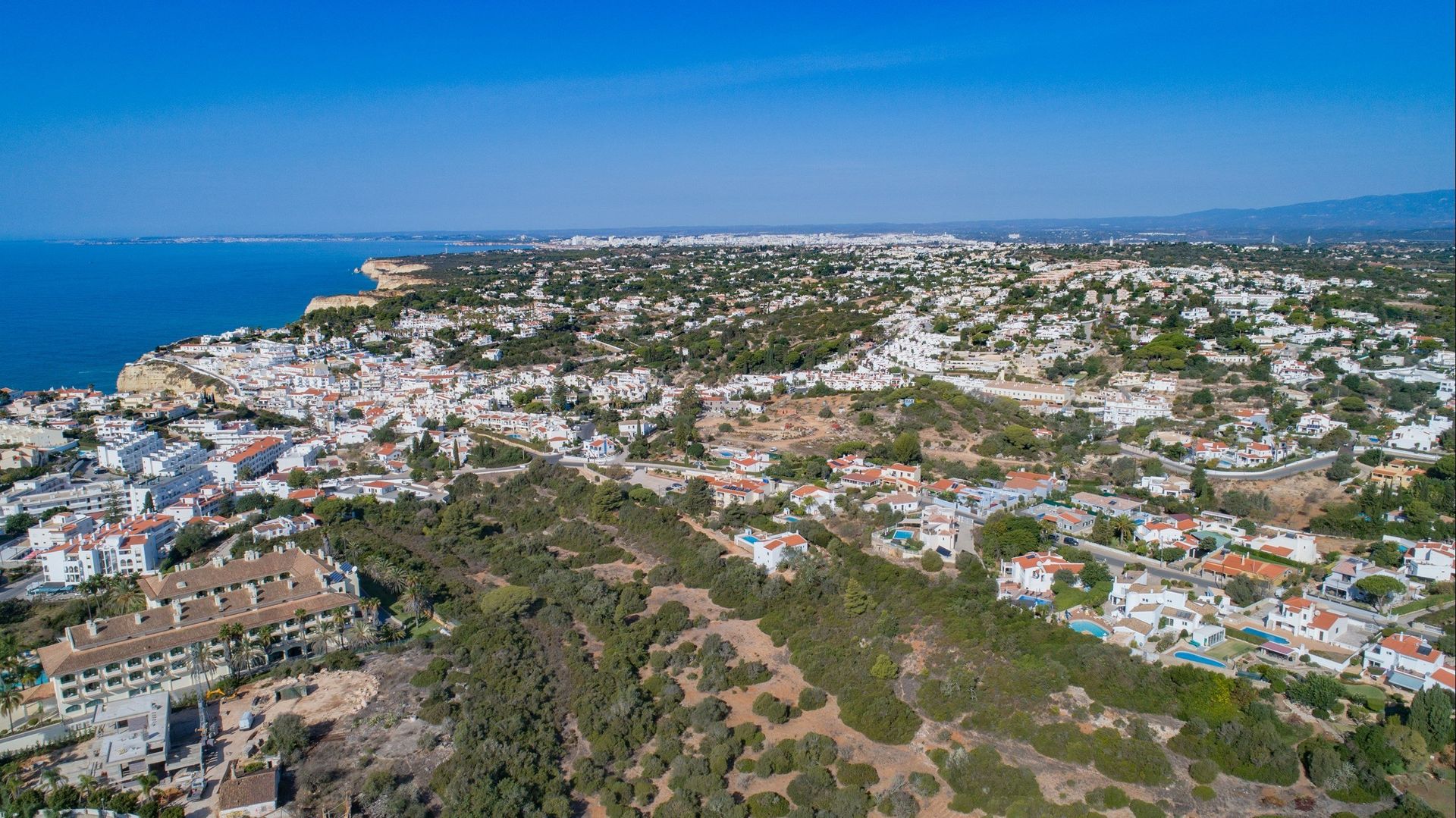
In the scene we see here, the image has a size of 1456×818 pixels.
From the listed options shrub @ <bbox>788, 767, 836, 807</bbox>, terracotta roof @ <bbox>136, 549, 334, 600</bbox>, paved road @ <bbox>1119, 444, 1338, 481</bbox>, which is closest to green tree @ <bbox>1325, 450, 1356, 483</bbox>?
paved road @ <bbox>1119, 444, 1338, 481</bbox>

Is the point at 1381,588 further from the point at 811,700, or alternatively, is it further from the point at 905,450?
the point at 905,450

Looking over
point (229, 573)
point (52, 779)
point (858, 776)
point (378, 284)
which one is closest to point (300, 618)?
point (229, 573)

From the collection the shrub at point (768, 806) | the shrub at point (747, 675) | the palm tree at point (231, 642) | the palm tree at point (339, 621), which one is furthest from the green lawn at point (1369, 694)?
the palm tree at point (231, 642)

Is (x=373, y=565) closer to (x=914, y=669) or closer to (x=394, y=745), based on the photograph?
(x=394, y=745)

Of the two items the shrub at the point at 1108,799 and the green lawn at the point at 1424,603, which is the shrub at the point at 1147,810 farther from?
the green lawn at the point at 1424,603

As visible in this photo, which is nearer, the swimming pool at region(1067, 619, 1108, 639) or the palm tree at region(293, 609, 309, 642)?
the swimming pool at region(1067, 619, 1108, 639)

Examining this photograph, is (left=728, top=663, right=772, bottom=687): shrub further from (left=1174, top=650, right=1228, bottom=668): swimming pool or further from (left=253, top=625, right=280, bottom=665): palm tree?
(left=253, top=625, right=280, bottom=665): palm tree
